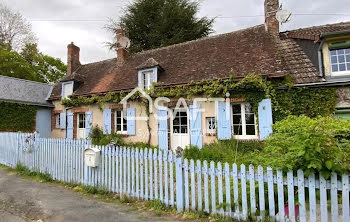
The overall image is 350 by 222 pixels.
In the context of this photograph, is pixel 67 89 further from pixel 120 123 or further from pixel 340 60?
pixel 340 60

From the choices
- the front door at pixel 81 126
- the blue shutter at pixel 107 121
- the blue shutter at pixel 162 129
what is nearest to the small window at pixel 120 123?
the blue shutter at pixel 107 121

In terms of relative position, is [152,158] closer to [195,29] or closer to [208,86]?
[208,86]

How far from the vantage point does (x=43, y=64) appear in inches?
1164

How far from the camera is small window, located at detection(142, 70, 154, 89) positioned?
12508 mm

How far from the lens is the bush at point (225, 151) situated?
791 cm

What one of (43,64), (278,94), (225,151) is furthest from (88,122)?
(43,64)

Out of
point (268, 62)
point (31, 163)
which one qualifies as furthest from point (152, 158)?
point (268, 62)

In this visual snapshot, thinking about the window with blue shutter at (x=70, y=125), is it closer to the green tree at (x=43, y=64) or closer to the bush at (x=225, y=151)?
the bush at (x=225, y=151)

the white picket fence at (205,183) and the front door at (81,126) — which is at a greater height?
the front door at (81,126)

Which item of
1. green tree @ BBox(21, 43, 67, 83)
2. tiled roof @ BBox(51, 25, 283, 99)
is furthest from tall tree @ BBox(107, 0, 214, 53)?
green tree @ BBox(21, 43, 67, 83)

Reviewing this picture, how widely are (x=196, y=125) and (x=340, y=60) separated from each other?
6.61 meters

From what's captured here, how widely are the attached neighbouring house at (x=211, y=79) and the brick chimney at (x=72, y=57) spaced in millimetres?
2445

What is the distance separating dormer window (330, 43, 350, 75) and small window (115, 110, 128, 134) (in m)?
10.5

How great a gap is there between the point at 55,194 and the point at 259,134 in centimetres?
764
